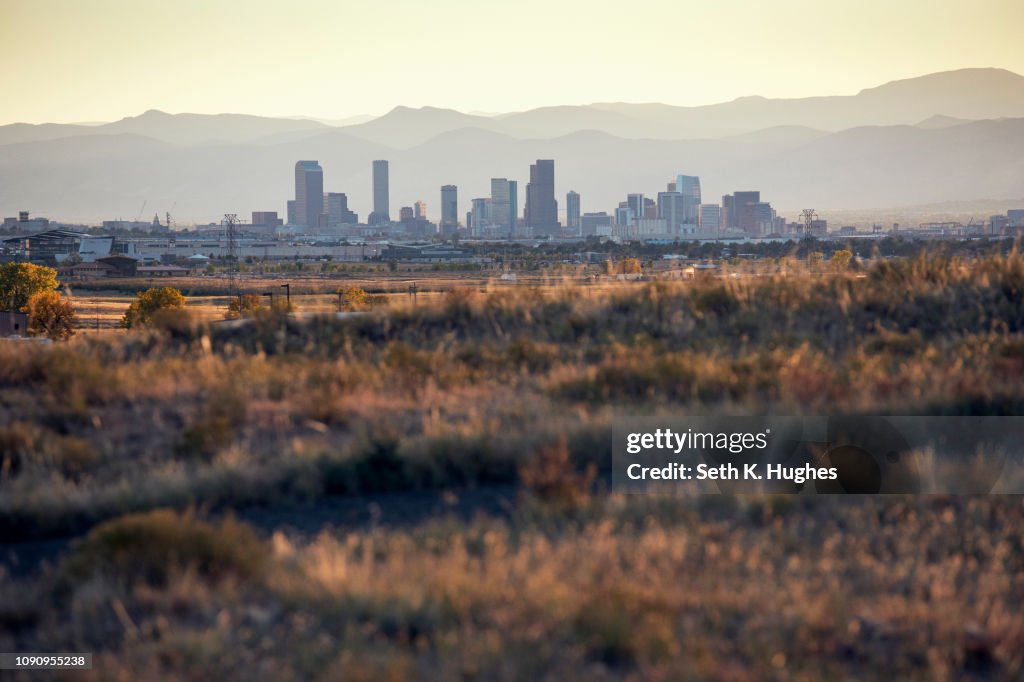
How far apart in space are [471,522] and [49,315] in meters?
64.4

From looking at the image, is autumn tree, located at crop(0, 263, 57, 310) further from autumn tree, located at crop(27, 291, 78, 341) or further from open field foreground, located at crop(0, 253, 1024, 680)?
open field foreground, located at crop(0, 253, 1024, 680)

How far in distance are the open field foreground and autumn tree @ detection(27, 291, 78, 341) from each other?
5329cm

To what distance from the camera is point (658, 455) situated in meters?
9.88

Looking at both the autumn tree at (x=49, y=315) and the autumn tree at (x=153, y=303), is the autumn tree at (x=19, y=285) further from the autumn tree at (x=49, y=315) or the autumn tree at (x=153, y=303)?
the autumn tree at (x=153, y=303)

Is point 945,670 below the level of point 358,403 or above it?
below

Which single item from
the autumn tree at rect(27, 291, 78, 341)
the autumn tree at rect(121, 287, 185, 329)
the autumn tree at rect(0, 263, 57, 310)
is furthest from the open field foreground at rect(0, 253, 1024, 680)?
the autumn tree at rect(0, 263, 57, 310)

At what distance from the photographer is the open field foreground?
19.9 feet

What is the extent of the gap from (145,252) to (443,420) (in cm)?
19187

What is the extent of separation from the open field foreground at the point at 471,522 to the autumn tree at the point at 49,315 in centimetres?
5329

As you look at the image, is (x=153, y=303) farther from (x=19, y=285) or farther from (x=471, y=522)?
(x=471, y=522)

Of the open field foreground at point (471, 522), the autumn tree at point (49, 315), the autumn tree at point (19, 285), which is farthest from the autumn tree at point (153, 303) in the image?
the open field foreground at point (471, 522)

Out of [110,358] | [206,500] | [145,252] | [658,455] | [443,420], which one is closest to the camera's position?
[206,500]

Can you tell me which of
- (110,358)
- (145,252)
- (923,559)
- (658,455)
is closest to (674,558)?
(923,559)

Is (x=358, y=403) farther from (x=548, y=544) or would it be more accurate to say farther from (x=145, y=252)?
(x=145, y=252)
